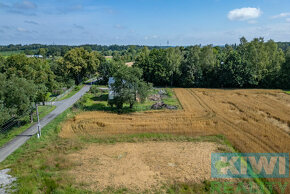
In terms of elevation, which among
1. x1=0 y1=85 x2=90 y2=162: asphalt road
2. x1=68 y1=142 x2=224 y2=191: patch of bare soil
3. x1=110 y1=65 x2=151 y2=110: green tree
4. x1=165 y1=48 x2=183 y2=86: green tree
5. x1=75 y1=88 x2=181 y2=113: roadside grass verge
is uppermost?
x1=165 y1=48 x2=183 y2=86: green tree

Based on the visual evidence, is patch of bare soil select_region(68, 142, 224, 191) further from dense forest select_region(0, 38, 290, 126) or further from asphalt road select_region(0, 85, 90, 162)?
dense forest select_region(0, 38, 290, 126)

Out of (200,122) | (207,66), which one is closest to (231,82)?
(207,66)

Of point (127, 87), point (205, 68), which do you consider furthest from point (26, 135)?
point (205, 68)

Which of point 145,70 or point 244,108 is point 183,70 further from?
point 244,108

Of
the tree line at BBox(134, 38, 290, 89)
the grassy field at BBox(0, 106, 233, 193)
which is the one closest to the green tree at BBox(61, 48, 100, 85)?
the tree line at BBox(134, 38, 290, 89)

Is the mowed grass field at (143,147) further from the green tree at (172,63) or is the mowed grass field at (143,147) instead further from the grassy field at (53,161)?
the green tree at (172,63)

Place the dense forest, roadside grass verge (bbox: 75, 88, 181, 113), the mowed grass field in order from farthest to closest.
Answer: the dense forest < roadside grass verge (bbox: 75, 88, 181, 113) < the mowed grass field

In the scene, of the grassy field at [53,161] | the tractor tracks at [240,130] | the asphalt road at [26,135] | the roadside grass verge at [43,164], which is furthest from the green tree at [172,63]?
the roadside grass verge at [43,164]
